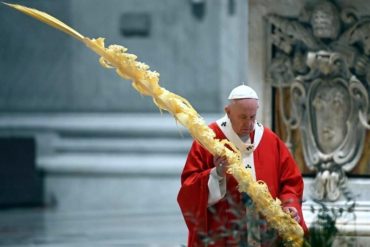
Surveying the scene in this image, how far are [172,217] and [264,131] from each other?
386 inches

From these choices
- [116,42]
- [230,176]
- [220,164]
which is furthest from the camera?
[116,42]

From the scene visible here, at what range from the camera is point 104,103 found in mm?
20844

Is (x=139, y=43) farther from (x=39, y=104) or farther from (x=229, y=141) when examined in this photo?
(x=229, y=141)

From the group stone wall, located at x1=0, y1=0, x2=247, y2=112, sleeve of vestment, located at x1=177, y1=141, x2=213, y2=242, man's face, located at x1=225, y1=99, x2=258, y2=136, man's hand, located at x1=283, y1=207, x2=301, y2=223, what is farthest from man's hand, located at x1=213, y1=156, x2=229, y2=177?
stone wall, located at x1=0, y1=0, x2=247, y2=112

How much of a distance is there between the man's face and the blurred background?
10405 mm

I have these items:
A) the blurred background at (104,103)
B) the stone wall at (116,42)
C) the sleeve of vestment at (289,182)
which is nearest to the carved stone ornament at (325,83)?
the sleeve of vestment at (289,182)

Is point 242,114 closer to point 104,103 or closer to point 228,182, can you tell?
point 228,182

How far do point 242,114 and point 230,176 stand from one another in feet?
1.06

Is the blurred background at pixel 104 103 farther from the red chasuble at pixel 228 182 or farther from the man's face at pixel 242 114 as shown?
the man's face at pixel 242 114

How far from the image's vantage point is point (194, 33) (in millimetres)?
20406

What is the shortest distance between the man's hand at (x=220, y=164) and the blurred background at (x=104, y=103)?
10.5 meters

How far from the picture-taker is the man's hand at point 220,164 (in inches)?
352

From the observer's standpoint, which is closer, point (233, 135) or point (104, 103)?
point (233, 135)

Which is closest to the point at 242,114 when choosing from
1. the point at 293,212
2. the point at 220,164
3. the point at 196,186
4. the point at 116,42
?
the point at 220,164
